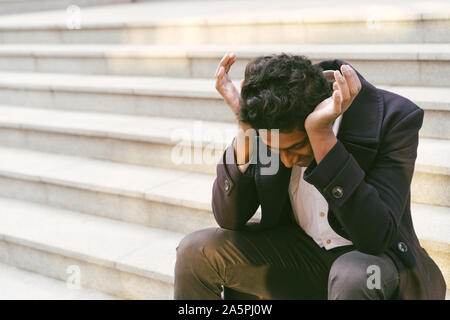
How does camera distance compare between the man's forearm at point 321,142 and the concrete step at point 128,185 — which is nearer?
the man's forearm at point 321,142

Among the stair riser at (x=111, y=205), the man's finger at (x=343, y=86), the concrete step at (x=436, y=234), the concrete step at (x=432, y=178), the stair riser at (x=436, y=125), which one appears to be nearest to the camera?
the man's finger at (x=343, y=86)

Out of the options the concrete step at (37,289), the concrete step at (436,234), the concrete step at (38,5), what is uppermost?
the concrete step at (38,5)

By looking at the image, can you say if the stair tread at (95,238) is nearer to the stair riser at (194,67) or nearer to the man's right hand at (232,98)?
the man's right hand at (232,98)

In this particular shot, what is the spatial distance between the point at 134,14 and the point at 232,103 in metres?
3.76

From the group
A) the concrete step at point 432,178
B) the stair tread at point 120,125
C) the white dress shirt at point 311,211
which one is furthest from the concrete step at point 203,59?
the white dress shirt at point 311,211

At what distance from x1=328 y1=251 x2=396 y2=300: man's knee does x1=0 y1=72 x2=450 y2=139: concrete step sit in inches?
50.0

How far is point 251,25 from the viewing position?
390cm

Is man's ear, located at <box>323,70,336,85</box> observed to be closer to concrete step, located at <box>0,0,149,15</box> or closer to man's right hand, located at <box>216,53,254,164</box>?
man's right hand, located at <box>216,53,254,164</box>

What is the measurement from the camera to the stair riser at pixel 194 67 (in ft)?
9.93

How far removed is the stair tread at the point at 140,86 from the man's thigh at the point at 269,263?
3.83 feet

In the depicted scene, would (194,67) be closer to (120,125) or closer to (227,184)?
(120,125)

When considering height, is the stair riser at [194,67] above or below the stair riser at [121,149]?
above

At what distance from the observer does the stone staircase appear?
271cm
